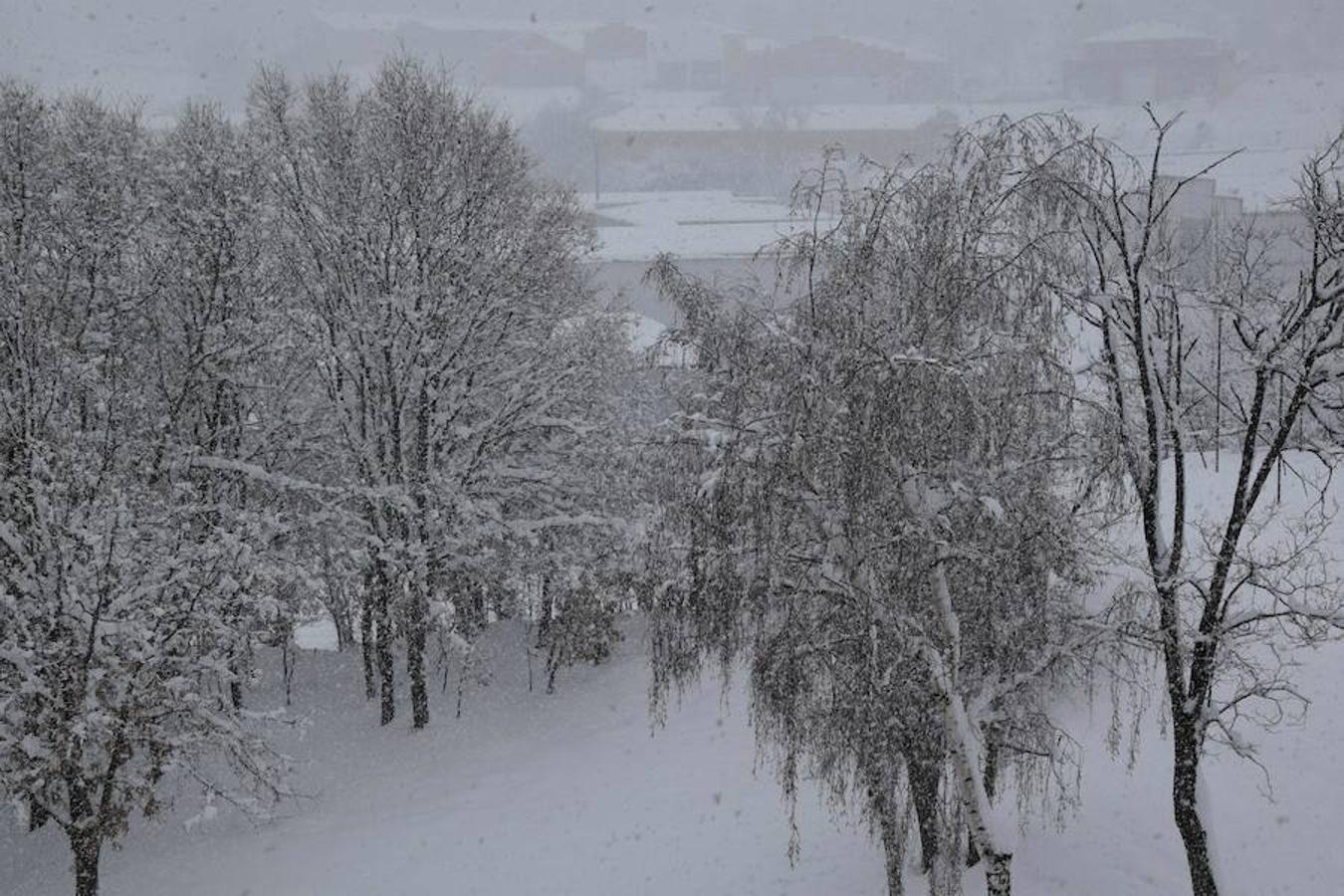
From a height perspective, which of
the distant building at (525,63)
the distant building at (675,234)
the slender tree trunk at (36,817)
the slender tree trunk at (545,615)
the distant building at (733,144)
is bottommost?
the slender tree trunk at (36,817)

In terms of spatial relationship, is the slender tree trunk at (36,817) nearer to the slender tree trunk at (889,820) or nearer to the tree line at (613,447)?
the tree line at (613,447)

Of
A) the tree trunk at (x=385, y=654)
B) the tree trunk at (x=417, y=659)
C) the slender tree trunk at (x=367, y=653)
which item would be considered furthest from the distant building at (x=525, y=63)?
the tree trunk at (x=417, y=659)

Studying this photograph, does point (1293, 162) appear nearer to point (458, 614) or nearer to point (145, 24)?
point (458, 614)

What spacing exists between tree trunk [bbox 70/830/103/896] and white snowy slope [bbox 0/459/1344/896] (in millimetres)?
1867

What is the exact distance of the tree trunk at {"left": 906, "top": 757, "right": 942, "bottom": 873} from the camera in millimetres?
10820

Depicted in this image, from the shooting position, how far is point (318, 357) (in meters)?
18.2

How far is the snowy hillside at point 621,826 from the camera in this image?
43.3 feet

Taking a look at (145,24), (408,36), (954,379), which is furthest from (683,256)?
(145,24)

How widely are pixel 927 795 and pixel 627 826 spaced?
5.32m

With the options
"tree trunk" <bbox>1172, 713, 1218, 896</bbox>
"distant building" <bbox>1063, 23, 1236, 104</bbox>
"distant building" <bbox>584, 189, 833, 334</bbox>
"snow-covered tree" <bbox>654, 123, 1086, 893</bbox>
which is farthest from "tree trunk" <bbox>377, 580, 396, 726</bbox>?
"distant building" <bbox>1063, 23, 1236, 104</bbox>

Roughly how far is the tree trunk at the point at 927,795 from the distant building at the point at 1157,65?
111 m

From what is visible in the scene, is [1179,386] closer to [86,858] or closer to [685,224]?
[86,858]

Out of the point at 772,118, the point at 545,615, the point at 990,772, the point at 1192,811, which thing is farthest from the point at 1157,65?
the point at 1192,811

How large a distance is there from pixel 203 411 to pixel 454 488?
4562 millimetres
